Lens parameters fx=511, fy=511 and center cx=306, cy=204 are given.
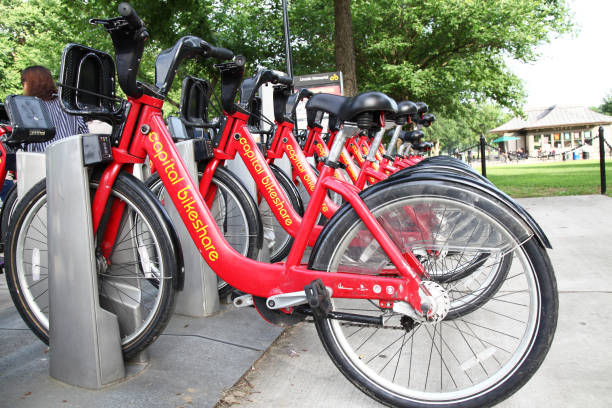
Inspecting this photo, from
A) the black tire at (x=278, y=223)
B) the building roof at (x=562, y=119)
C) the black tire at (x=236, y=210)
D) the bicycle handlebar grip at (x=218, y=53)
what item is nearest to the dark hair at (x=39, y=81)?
the black tire at (x=236, y=210)

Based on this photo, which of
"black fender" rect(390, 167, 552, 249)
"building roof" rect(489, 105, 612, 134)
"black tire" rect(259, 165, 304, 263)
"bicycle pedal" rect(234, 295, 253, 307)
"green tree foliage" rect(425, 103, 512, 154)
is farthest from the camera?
"green tree foliage" rect(425, 103, 512, 154)

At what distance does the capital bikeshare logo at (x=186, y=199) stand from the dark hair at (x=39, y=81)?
2365 millimetres

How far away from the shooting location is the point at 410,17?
15648 millimetres

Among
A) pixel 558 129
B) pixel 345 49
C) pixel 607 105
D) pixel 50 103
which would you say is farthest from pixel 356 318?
pixel 607 105

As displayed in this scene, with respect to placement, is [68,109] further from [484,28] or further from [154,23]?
[484,28]

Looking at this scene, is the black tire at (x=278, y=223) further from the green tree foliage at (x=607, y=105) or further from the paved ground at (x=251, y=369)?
the green tree foliage at (x=607, y=105)

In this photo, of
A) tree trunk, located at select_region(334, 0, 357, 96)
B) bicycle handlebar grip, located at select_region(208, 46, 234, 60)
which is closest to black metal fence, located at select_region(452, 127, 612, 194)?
tree trunk, located at select_region(334, 0, 357, 96)

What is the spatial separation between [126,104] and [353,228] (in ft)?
3.91

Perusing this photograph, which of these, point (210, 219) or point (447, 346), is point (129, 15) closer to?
point (210, 219)

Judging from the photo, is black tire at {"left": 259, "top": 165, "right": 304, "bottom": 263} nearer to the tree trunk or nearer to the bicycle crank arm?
the bicycle crank arm

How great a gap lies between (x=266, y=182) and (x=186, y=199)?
1.05 meters

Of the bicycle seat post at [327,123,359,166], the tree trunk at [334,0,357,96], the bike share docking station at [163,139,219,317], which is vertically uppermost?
the tree trunk at [334,0,357,96]

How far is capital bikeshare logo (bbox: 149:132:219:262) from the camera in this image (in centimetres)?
232

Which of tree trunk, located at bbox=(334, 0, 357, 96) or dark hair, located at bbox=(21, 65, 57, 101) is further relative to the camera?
tree trunk, located at bbox=(334, 0, 357, 96)
